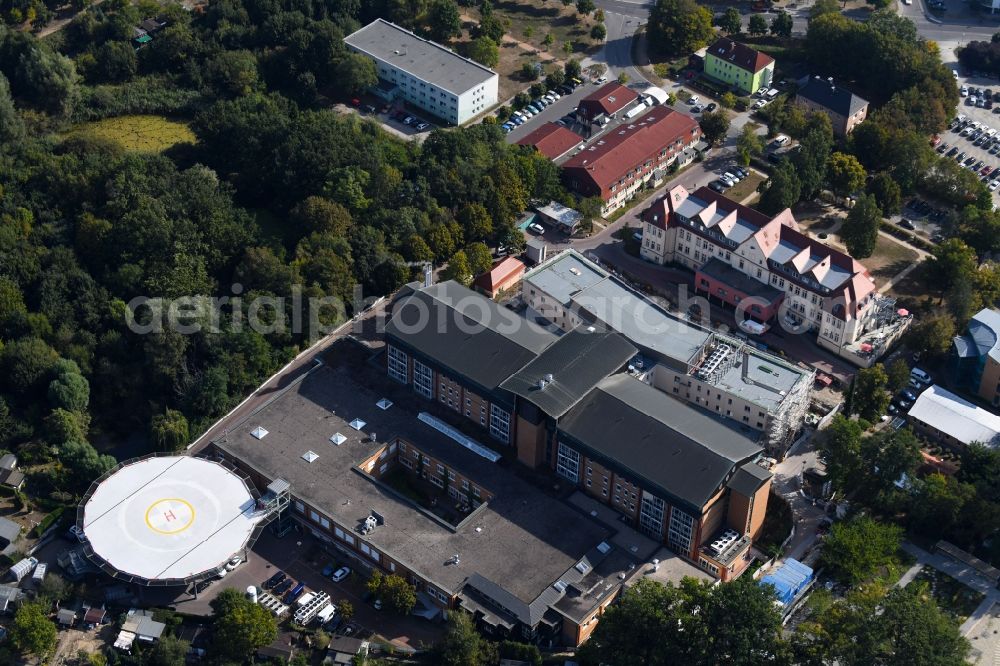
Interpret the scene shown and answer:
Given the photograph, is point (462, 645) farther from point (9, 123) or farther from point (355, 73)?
point (9, 123)

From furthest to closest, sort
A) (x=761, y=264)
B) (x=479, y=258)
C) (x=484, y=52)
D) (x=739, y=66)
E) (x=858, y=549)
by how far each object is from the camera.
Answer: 1. (x=484, y=52)
2. (x=739, y=66)
3. (x=479, y=258)
4. (x=761, y=264)
5. (x=858, y=549)

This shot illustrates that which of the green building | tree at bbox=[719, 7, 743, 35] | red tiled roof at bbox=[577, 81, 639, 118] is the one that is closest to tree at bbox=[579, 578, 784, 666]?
red tiled roof at bbox=[577, 81, 639, 118]

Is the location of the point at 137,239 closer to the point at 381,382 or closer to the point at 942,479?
the point at 381,382

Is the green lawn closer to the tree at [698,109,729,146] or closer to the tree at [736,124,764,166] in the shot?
the tree at [698,109,729,146]

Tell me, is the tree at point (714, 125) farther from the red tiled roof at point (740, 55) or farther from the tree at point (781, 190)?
the red tiled roof at point (740, 55)

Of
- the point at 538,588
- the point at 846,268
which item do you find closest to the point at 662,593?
the point at 538,588

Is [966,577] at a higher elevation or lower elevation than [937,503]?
lower

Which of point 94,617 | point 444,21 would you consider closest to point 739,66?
point 444,21

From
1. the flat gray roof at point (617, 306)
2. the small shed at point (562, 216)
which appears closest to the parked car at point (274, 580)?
the flat gray roof at point (617, 306)
